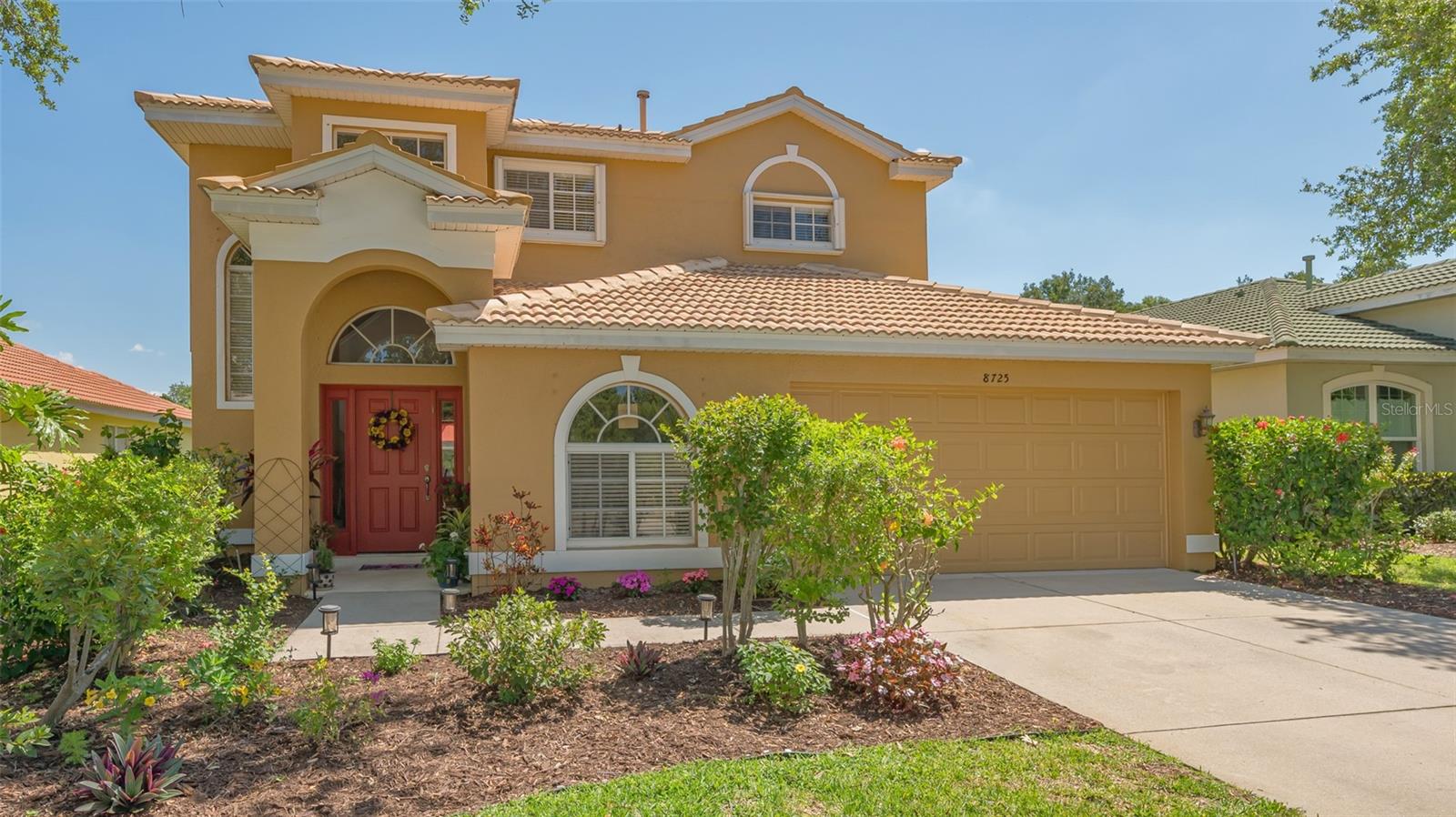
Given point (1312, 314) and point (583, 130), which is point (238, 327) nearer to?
point (583, 130)

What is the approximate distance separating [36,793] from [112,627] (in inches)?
36.9

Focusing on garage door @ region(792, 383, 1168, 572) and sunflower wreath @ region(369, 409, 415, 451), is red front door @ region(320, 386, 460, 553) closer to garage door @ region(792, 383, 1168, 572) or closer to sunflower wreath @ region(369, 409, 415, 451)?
sunflower wreath @ region(369, 409, 415, 451)

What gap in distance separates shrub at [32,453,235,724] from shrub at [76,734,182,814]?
0.88 metres

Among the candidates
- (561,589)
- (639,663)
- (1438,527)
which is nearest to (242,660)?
(639,663)

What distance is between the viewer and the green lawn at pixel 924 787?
13.3 feet

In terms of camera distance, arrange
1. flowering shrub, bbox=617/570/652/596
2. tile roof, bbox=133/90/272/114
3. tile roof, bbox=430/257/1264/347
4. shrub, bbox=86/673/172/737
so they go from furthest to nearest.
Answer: tile roof, bbox=133/90/272/114
tile roof, bbox=430/257/1264/347
flowering shrub, bbox=617/570/652/596
shrub, bbox=86/673/172/737

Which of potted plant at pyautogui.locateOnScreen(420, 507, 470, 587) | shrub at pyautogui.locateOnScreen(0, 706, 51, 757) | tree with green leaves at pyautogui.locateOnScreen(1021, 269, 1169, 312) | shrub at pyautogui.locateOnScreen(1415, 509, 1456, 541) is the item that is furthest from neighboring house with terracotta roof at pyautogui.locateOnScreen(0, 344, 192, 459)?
tree with green leaves at pyautogui.locateOnScreen(1021, 269, 1169, 312)

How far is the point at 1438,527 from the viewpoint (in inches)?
587

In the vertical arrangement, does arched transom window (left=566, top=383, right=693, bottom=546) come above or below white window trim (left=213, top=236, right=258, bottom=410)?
below

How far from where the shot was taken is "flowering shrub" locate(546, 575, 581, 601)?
9359 millimetres

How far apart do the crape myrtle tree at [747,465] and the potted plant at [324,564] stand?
6.16m

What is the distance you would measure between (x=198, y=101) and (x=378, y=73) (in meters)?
2.56

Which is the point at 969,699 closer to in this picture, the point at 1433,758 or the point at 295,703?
the point at 1433,758

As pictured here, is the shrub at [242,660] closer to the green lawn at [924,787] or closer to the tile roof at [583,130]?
the green lawn at [924,787]
